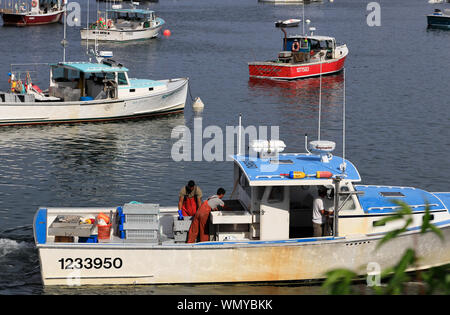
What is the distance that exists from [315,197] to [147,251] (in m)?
3.90

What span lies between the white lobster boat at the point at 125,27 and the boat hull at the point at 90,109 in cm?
3338

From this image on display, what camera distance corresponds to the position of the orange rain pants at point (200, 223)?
17.1 meters

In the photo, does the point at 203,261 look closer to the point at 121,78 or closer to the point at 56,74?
the point at 121,78

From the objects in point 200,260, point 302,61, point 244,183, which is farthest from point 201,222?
point 302,61

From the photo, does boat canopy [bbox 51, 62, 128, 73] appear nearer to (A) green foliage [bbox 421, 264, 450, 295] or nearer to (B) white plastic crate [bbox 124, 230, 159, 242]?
(B) white plastic crate [bbox 124, 230, 159, 242]

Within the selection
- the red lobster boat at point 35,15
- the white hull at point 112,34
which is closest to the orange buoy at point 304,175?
the white hull at point 112,34

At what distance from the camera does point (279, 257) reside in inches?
661

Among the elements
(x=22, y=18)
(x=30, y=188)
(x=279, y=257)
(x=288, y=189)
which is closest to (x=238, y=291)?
(x=279, y=257)

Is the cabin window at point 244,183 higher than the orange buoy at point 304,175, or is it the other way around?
the orange buoy at point 304,175

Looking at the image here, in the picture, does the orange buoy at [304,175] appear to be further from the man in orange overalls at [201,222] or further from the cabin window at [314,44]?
the cabin window at [314,44]

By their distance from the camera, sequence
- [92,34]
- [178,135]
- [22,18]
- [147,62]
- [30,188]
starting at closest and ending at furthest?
[30,188] < [178,135] < [147,62] < [92,34] < [22,18]

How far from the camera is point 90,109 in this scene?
37469 mm

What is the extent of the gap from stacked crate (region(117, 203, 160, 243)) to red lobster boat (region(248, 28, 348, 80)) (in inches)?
1454
